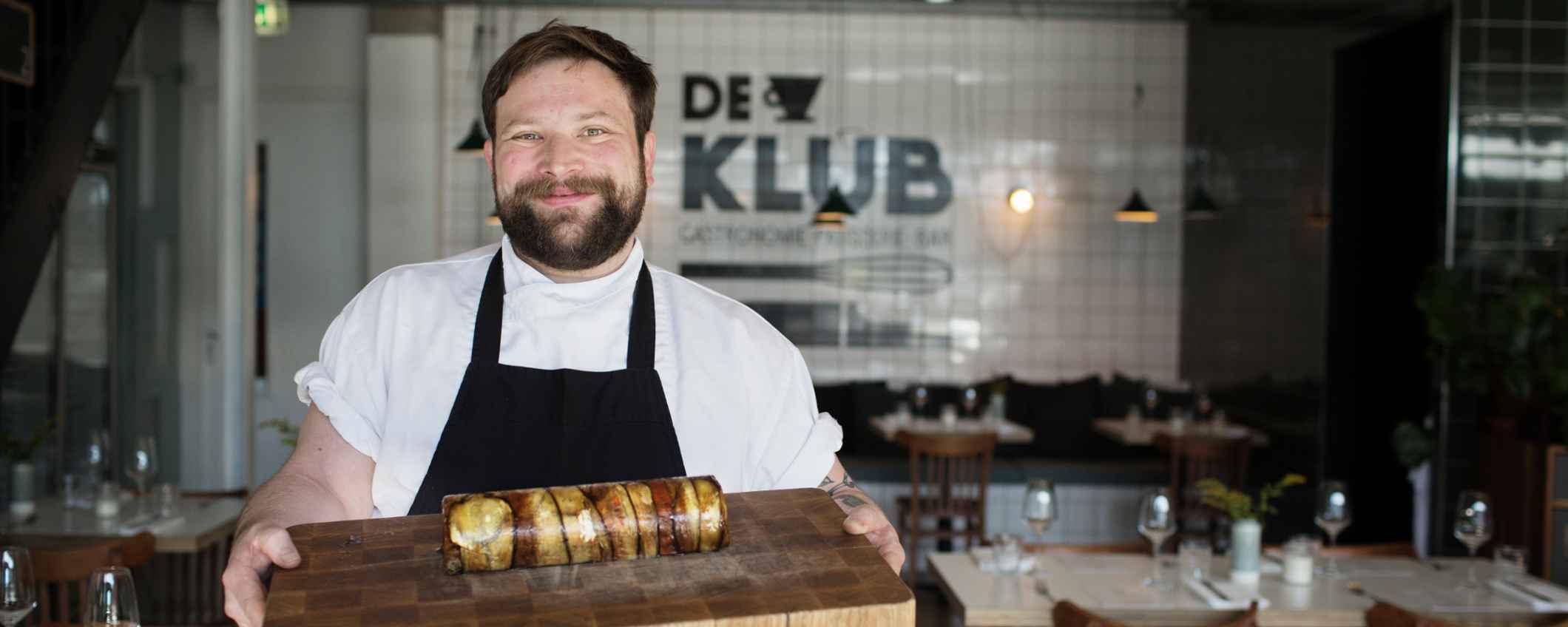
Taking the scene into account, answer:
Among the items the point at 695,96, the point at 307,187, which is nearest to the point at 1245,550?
the point at 695,96

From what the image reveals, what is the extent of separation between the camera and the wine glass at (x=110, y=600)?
223 centimetres

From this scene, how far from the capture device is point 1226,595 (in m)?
3.48

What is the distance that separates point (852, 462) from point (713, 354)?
5.90 m

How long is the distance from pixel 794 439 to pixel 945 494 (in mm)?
5310

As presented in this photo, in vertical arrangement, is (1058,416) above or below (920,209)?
below

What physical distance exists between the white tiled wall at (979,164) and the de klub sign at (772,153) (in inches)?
1.6

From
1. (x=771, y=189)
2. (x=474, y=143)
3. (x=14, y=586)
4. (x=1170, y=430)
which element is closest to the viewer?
(x=14, y=586)

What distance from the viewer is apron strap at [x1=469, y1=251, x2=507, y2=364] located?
1.53 meters

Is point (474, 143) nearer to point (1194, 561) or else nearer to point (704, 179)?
point (704, 179)

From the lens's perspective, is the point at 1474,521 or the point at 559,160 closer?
the point at 559,160

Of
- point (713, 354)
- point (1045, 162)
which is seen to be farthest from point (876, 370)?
point (713, 354)

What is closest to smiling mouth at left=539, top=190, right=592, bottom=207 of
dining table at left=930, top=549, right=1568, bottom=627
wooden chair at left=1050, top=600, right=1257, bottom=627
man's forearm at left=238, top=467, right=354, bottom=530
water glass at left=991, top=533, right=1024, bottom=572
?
man's forearm at left=238, top=467, right=354, bottom=530

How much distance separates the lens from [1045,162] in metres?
8.53

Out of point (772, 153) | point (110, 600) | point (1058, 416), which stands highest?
point (772, 153)
